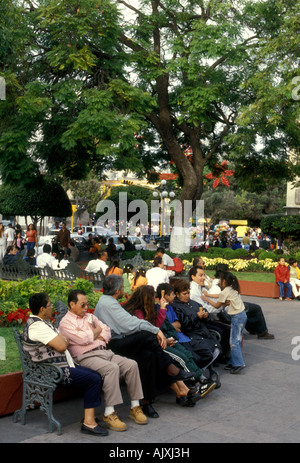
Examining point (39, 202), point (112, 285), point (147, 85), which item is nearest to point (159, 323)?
point (112, 285)

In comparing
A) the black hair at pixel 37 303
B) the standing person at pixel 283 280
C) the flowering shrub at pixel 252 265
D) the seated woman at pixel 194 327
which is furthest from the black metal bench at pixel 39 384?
the flowering shrub at pixel 252 265

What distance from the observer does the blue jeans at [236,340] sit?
8383 millimetres

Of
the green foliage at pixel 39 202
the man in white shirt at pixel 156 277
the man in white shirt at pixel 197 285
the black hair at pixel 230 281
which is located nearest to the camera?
the black hair at pixel 230 281

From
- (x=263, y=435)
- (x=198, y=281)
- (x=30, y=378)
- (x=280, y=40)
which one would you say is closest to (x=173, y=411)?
(x=263, y=435)

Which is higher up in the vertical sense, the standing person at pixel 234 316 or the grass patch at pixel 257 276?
the standing person at pixel 234 316

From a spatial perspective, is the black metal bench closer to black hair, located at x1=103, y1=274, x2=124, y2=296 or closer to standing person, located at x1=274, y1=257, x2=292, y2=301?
black hair, located at x1=103, y1=274, x2=124, y2=296

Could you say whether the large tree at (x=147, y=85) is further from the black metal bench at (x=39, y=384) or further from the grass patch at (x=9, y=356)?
the black metal bench at (x=39, y=384)

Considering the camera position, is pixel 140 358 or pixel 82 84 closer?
pixel 140 358

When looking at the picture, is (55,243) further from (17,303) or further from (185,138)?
(17,303)

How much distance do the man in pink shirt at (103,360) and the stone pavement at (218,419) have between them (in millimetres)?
177

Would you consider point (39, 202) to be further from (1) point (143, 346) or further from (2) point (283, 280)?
(1) point (143, 346)

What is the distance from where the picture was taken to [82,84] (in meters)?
20.1

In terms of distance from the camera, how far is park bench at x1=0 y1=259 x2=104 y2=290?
46.3 ft

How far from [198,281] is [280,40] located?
13.4 meters
